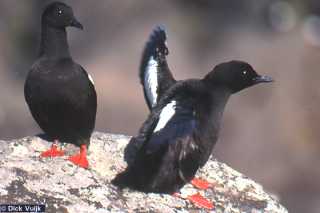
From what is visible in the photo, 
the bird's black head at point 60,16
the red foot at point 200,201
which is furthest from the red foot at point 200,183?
the bird's black head at point 60,16

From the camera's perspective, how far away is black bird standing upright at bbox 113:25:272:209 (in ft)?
28.8

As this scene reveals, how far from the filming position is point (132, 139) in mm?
10305

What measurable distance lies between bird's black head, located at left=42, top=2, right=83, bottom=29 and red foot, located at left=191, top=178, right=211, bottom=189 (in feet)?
7.20

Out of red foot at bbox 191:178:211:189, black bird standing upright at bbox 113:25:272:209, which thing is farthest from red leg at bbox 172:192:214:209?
red foot at bbox 191:178:211:189

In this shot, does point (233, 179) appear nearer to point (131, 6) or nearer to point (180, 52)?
point (180, 52)

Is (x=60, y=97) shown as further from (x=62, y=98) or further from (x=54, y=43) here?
(x=54, y=43)

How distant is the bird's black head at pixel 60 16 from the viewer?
10.2m

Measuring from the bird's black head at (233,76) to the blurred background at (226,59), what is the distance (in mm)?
8741

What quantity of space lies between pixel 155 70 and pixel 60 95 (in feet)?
5.83

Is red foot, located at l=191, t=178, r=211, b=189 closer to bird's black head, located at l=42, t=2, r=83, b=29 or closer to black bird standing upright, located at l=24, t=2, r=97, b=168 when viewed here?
black bird standing upright, located at l=24, t=2, r=97, b=168

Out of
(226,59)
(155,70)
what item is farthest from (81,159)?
(226,59)

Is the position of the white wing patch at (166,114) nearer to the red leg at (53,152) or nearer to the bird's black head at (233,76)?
the bird's black head at (233,76)

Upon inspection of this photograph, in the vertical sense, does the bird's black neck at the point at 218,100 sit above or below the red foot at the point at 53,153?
above

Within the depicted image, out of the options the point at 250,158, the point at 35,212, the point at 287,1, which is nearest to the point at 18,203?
the point at 35,212
